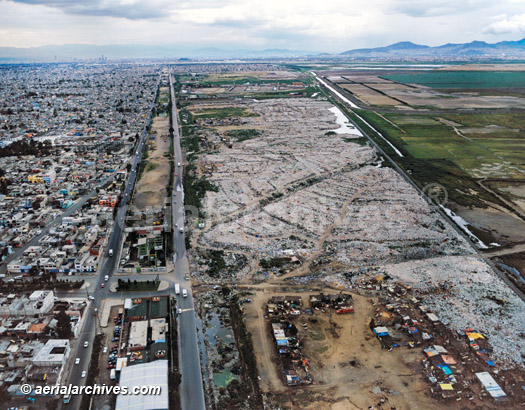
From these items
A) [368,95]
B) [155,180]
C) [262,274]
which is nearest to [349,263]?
[262,274]

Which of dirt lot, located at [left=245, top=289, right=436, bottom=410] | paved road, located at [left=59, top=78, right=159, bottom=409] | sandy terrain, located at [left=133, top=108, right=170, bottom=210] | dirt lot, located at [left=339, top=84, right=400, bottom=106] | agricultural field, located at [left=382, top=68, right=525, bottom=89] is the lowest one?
dirt lot, located at [left=245, top=289, right=436, bottom=410]

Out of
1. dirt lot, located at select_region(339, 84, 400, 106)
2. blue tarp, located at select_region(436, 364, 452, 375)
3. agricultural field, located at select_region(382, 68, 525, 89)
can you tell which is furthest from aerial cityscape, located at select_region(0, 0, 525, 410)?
agricultural field, located at select_region(382, 68, 525, 89)

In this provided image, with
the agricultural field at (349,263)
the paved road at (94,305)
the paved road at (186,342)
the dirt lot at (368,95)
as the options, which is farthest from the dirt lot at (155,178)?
the dirt lot at (368,95)

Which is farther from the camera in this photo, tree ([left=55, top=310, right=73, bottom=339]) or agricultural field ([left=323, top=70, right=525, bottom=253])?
agricultural field ([left=323, top=70, right=525, bottom=253])

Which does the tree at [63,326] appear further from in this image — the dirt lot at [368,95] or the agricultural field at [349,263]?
the dirt lot at [368,95]

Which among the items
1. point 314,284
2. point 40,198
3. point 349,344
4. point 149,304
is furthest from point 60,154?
point 349,344

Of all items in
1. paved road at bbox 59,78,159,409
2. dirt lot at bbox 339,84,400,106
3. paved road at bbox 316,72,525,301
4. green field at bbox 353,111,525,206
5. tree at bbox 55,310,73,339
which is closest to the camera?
paved road at bbox 59,78,159,409

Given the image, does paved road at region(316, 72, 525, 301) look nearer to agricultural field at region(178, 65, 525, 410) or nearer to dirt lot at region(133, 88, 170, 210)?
agricultural field at region(178, 65, 525, 410)
